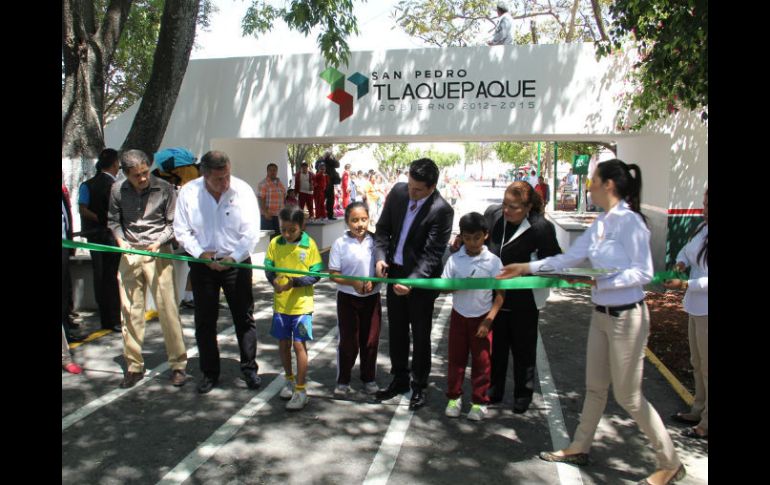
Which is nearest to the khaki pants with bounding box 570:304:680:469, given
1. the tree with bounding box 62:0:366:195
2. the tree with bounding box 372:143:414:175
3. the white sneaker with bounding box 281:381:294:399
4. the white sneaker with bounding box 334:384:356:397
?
the white sneaker with bounding box 334:384:356:397

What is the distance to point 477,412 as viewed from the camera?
4.62 meters

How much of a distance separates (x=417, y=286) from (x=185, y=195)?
205 centimetres

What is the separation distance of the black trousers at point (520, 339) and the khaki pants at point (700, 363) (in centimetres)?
107

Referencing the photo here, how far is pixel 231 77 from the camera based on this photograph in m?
11.8

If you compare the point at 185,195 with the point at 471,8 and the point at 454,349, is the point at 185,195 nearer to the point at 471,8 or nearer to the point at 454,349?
the point at 454,349

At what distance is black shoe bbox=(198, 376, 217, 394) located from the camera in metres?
5.12

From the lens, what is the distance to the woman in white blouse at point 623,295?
3.44 m

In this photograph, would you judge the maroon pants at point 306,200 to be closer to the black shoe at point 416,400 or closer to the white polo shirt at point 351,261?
the white polo shirt at point 351,261

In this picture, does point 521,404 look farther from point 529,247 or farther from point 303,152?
point 303,152

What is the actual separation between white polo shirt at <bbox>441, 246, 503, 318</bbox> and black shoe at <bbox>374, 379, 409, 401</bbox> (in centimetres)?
87

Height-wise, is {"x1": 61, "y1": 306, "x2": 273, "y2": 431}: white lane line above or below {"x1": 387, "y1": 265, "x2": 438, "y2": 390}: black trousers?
below

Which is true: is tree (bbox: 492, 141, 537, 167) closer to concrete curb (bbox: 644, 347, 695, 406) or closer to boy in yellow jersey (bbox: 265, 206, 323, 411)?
concrete curb (bbox: 644, 347, 695, 406)

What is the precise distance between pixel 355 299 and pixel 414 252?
603 mm

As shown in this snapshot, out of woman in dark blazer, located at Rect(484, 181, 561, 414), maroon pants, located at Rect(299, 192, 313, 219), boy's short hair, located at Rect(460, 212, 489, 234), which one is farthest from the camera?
maroon pants, located at Rect(299, 192, 313, 219)
